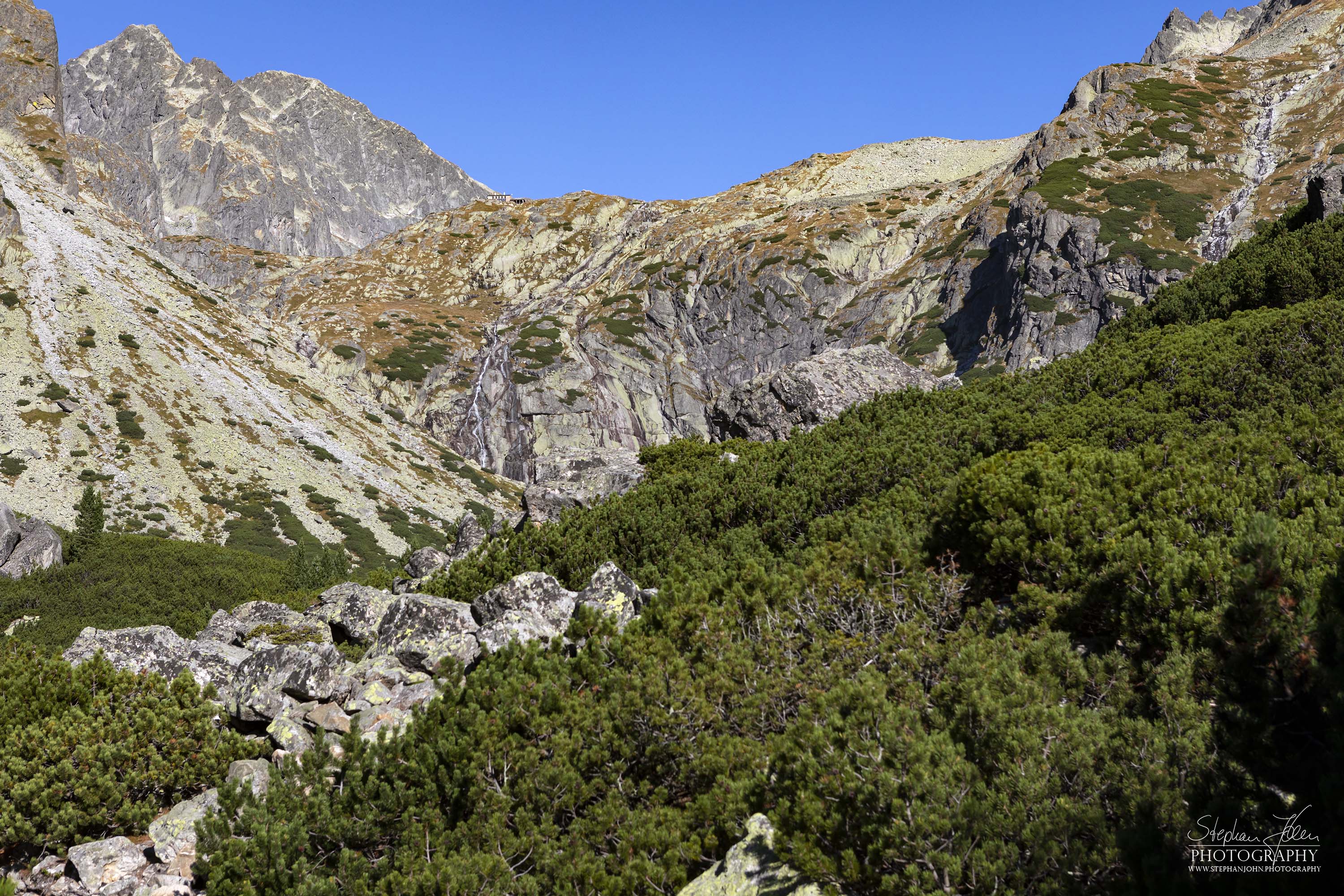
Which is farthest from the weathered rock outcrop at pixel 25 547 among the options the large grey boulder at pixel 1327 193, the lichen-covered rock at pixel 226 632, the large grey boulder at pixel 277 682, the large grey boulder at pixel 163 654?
the large grey boulder at pixel 1327 193

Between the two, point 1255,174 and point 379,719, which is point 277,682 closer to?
point 379,719

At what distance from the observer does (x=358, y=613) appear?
611 inches

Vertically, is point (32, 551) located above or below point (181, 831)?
above

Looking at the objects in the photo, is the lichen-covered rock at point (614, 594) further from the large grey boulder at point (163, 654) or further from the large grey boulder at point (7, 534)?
the large grey boulder at point (7, 534)

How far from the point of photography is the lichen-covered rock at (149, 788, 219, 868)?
328 inches

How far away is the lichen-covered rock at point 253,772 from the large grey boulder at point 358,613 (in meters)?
4.75

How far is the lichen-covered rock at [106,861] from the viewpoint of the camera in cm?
808

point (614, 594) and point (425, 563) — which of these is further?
point (425, 563)

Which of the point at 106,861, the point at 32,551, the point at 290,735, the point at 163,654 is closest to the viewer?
the point at 106,861

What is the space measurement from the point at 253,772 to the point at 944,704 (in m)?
8.02

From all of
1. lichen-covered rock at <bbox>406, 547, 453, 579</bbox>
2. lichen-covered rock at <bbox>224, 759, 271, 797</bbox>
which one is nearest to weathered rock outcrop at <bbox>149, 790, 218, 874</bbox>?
lichen-covered rock at <bbox>224, 759, 271, 797</bbox>

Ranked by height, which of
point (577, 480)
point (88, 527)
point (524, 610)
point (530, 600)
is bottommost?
point (524, 610)

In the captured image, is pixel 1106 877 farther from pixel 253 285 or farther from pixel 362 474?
pixel 253 285

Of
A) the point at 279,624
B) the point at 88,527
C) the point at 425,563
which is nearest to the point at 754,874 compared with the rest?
the point at 279,624
